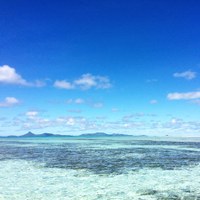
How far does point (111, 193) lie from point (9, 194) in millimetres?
6568

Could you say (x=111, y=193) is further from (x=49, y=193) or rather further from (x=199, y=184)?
(x=199, y=184)

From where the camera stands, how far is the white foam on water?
20.4 metres

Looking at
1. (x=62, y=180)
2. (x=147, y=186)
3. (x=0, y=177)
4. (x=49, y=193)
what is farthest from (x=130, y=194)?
(x=0, y=177)

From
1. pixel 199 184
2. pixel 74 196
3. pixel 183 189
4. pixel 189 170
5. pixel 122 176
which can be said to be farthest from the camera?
pixel 189 170

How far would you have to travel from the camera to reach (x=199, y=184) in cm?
2408

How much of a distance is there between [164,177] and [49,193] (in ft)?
34.9

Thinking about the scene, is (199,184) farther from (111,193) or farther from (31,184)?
(31,184)

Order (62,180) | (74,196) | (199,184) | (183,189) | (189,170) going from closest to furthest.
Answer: (74,196) → (183,189) → (199,184) → (62,180) → (189,170)

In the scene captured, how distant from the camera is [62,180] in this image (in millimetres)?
25891

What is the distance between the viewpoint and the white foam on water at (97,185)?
20359 millimetres

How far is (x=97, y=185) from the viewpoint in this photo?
23.8 m

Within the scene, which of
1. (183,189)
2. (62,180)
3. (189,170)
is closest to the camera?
(183,189)

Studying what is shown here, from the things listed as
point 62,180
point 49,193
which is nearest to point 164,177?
point 62,180

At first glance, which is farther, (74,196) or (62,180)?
(62,180)
